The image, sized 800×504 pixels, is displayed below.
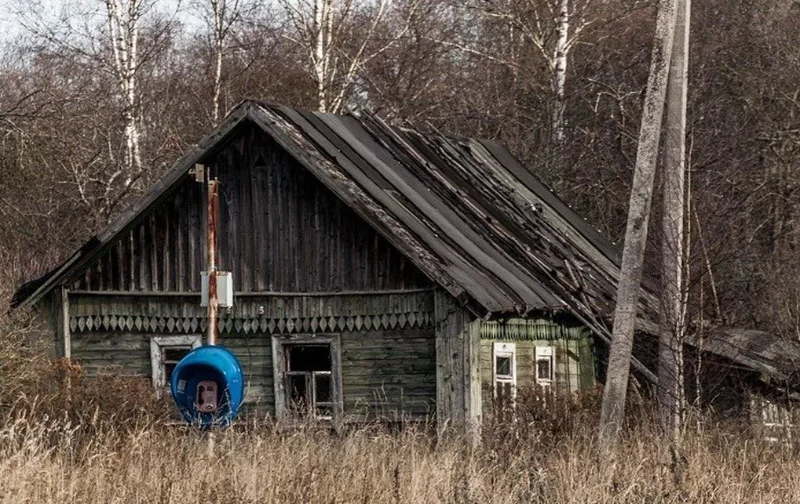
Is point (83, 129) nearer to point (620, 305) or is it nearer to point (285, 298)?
point (285, 298)

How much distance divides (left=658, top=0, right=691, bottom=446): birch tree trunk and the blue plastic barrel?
169 inches

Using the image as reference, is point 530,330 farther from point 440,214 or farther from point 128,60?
point 128,60

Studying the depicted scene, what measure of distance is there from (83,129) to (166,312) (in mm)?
13067

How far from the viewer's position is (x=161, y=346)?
67.5 ft

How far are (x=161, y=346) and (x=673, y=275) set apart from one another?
308 inches

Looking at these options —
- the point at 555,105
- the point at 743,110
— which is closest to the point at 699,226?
the point at 555,105

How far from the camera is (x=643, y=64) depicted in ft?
114

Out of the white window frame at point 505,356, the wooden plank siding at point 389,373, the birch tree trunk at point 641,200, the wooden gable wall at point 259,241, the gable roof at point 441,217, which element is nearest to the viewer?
the birch tree trunk at point 641,200

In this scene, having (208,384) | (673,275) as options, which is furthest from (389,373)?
(673,275)

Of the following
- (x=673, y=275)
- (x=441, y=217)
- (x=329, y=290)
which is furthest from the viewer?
(x=441, y=217)

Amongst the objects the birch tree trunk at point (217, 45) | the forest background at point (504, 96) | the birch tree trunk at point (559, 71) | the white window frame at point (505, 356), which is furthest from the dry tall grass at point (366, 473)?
the birch tree trunk at point (217, 45)

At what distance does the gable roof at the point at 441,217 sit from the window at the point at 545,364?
840 millimetres

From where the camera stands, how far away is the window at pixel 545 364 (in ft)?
69.4

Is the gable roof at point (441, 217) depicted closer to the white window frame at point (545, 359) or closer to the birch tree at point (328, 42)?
the white window frame at point (545, 359)
